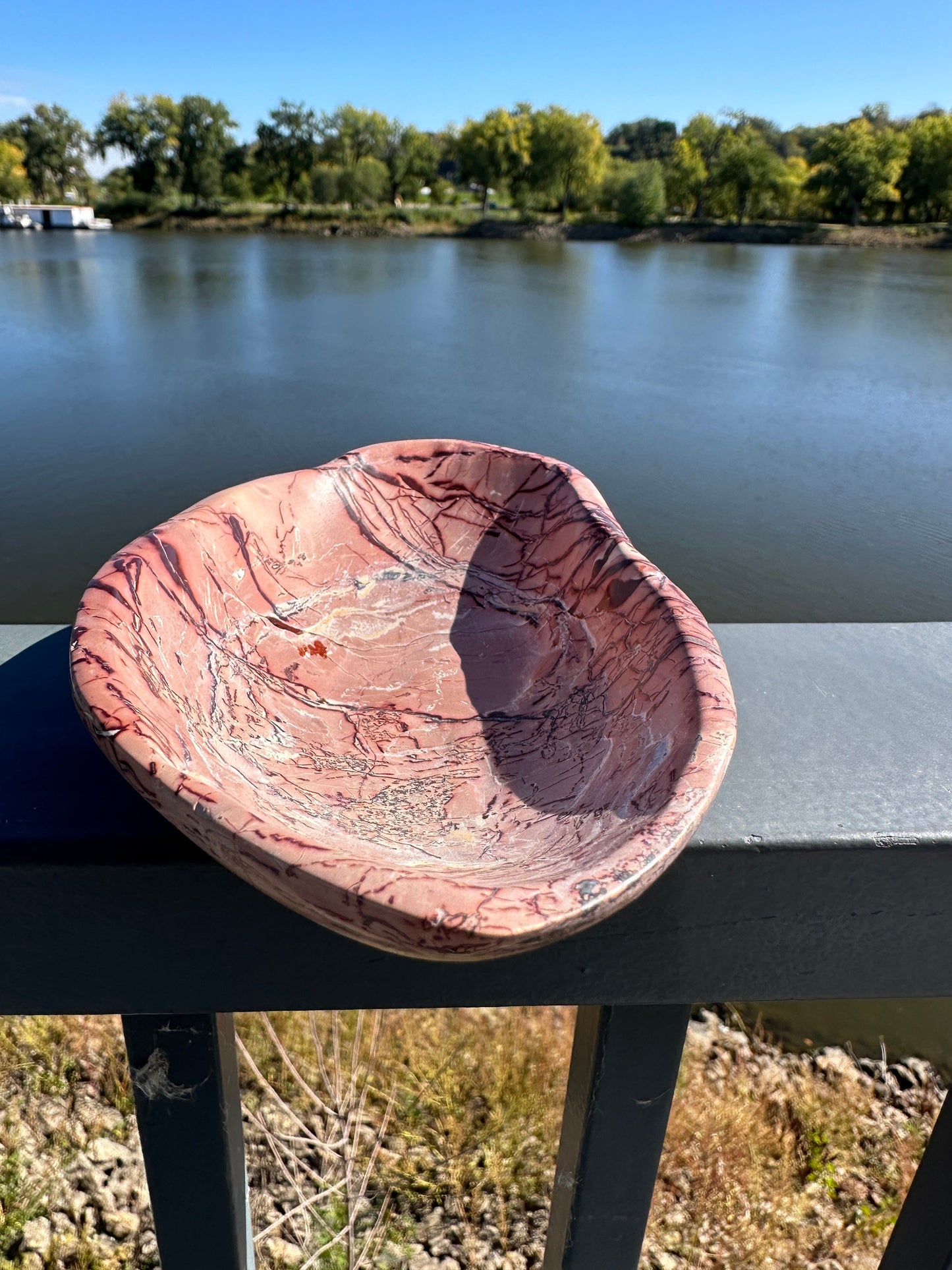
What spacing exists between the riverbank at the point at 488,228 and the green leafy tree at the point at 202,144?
4.14 meters


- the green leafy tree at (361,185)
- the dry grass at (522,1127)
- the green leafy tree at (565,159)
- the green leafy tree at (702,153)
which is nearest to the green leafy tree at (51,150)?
the green leafy tree at (361,185)

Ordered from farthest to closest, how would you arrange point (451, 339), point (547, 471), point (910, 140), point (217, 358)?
point (910, 140)
point (451, 339)
point (217, 358)
point (547, 471)

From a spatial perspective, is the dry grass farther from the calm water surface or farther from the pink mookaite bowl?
the calm water surface

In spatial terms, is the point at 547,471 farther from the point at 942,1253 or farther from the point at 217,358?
the point at 217,358

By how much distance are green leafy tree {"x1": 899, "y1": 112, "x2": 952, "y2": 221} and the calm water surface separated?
47.6ft

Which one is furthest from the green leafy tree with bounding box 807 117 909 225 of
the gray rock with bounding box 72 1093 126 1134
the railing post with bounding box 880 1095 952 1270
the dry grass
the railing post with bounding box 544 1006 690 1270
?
the railing post with bounding box 544 1006 690 1270

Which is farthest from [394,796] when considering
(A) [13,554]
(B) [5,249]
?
(B) [5,249]

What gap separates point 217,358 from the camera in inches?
310

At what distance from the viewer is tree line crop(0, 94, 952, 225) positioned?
24.9m

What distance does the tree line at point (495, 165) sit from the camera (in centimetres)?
2492

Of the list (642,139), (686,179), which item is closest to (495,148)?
(686,179)

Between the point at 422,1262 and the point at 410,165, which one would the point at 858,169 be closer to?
the point at 410,165

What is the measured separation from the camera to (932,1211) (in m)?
0.71

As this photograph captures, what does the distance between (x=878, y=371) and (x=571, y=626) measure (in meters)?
8.28
